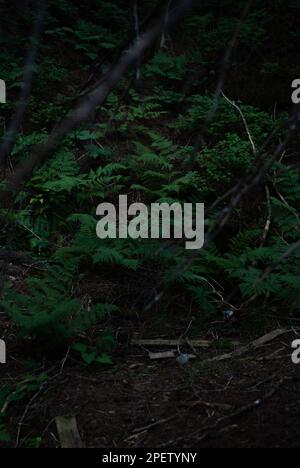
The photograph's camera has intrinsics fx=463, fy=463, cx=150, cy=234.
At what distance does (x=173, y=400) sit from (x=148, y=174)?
320 cm

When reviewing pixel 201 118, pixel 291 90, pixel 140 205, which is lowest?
pixel 140 205

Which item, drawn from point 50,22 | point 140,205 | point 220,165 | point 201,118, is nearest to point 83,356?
point 140,205

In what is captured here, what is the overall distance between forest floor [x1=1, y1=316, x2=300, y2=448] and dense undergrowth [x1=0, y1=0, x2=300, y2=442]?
0.31 m

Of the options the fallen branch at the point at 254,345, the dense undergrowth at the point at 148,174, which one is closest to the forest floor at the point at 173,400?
the fallen branch at the point at 254,345

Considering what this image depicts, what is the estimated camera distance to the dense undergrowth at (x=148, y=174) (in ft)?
14.0

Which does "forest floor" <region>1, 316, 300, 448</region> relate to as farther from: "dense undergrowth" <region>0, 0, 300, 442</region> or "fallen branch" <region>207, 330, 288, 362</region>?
"dense undergrowth" <region>0, 0, 300, 442</region>

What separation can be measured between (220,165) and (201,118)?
→ 3.80 ft

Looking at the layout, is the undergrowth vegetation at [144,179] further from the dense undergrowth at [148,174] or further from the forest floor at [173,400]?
the forest floor at [173,400]

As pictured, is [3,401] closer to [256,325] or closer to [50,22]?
[256,325]

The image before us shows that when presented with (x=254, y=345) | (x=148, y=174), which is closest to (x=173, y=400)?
(x=254, y=345)

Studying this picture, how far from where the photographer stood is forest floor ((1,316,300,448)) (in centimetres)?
269

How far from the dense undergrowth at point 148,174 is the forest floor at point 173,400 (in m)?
0.31

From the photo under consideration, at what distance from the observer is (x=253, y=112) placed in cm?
645

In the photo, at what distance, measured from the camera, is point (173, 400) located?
3.17 meters
